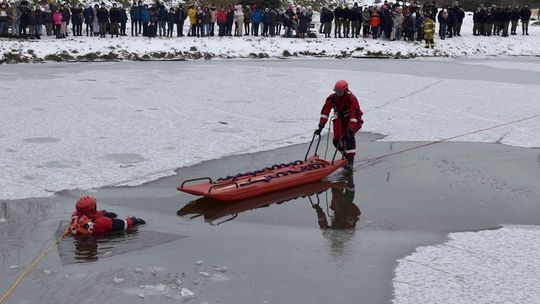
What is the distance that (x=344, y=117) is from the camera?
10.9m

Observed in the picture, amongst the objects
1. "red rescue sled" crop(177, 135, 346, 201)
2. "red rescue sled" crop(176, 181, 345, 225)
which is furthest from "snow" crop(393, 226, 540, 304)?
"red rescue sled" crop(177, 135, 346, 201)

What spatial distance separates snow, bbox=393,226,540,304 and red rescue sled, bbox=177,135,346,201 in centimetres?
250

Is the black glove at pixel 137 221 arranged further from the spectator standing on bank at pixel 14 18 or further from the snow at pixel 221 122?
the spectator standing on bank at pixel 14 18

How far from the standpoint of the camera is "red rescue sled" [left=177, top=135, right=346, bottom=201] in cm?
868

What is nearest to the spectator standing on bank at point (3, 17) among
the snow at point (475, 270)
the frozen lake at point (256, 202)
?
the frozen lake at point (256, 202)

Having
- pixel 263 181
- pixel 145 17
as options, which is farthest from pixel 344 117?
pixel 145 17

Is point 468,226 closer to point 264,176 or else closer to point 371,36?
point 264,176

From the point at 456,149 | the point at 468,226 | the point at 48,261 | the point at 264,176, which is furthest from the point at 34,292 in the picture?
the point at 456,149

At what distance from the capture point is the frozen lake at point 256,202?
6375 mm

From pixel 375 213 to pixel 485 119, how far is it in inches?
288

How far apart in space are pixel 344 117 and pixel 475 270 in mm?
4553

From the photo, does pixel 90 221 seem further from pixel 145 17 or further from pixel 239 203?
pixel 145 17

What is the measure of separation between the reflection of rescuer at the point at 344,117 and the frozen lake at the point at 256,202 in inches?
19.6

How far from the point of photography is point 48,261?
6766mm
